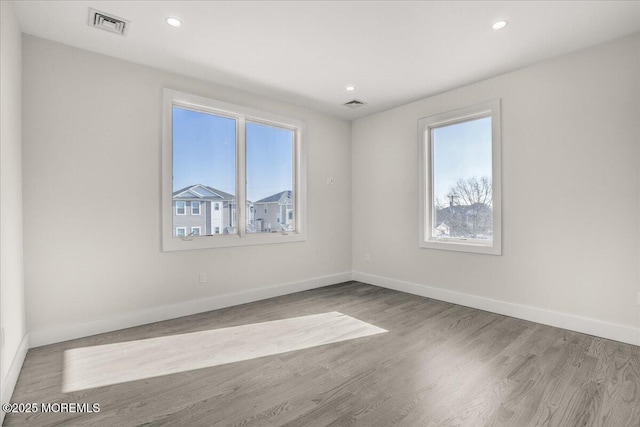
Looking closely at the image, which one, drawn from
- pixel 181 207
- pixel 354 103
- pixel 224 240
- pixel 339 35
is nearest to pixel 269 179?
pixel 224 240

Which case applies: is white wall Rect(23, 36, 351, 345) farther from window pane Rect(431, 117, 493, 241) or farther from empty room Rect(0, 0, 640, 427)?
window pane Rect(431, 117, 493, 241)

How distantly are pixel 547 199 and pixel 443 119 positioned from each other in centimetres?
152

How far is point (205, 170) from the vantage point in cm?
370

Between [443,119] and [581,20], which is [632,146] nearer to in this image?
[581,20]

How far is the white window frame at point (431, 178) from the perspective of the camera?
3.49m

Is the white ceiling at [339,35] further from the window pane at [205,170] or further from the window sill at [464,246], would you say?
the window sill at [464,246]

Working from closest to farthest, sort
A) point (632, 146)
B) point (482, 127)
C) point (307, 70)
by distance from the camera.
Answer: point (632, 146) → point (307, 70) → point (482, 127)

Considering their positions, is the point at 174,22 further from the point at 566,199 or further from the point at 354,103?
the point at 566,199

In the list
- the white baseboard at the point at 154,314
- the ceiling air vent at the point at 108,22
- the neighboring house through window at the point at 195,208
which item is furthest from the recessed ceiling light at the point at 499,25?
the white baseboard at the point at 154,314

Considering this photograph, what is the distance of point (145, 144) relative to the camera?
3227 mm

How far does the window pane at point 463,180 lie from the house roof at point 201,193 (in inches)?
107

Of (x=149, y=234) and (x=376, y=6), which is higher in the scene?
(x=376, y=6)

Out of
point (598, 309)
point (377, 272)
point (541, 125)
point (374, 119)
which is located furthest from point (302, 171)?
point (598, 309)

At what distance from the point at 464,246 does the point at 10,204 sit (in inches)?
165
